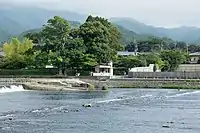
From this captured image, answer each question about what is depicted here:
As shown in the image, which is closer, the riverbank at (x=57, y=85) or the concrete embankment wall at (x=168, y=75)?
the riverbank at (x=57, y=85)

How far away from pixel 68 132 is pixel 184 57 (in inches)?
2863

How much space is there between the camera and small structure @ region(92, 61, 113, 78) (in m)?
69.8

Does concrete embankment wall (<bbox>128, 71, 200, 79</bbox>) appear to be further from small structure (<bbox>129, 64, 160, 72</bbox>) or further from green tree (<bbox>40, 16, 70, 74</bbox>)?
green tree (<bbox>40, 16, 70, 74</bbox>)

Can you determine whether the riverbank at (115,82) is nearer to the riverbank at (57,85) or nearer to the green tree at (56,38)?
the riverbank at (57,85)

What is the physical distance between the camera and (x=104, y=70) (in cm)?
7194

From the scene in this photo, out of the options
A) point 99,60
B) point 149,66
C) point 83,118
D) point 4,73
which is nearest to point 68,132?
point 83,118

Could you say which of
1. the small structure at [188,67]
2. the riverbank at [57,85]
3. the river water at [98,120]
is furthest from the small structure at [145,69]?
the river water at [98,120]

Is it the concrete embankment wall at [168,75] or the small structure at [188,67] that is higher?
the small structure at [188,67]

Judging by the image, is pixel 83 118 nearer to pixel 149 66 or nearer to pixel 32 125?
pixel 32 125

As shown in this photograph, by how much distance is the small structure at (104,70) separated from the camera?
69750 millimetres

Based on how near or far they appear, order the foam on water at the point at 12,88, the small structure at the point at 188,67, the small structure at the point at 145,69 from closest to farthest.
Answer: the foam on water at the point at 12,88 → the small structure at the point at 145,69 → the small structure at the point at 188,67

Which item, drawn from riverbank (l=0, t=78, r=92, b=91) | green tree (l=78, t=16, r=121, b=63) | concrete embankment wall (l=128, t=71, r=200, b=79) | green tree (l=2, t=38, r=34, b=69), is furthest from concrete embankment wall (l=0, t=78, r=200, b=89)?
green tree (l=2, t=38, r=34, b=69)

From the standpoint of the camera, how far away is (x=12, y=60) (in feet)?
251

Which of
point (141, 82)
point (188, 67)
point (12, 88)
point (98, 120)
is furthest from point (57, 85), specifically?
point (188, 67)
